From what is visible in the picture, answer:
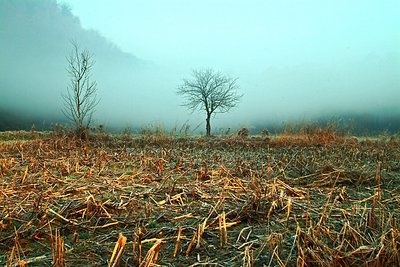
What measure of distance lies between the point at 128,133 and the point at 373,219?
1100 centimetres

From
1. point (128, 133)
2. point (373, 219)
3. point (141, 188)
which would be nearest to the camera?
point (373, 219)

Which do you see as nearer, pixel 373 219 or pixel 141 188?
pixel 373 219

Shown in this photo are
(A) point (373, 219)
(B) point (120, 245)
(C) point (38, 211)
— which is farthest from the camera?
(C) point (38, 211)

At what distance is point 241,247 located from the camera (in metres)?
1.57

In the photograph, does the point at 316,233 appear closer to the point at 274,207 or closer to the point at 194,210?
the point at 274,207

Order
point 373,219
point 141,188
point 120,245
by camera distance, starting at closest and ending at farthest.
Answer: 1. point 120,245
2. point 373,219
3. point 141,188

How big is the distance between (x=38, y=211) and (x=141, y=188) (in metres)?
1.04

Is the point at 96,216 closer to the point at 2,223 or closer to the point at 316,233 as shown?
the point at 2,223

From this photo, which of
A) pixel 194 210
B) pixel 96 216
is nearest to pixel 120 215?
A: pixel 96 216

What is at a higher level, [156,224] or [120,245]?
[120,245]

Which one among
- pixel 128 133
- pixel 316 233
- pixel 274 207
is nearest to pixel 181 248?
pixel 316 233

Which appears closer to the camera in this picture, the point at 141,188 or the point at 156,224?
the point at 156,224

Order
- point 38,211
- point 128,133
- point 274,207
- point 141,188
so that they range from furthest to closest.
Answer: point 128,133, point 141,188, point 274,207, point 38,211

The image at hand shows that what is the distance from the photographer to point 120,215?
2090 mm
